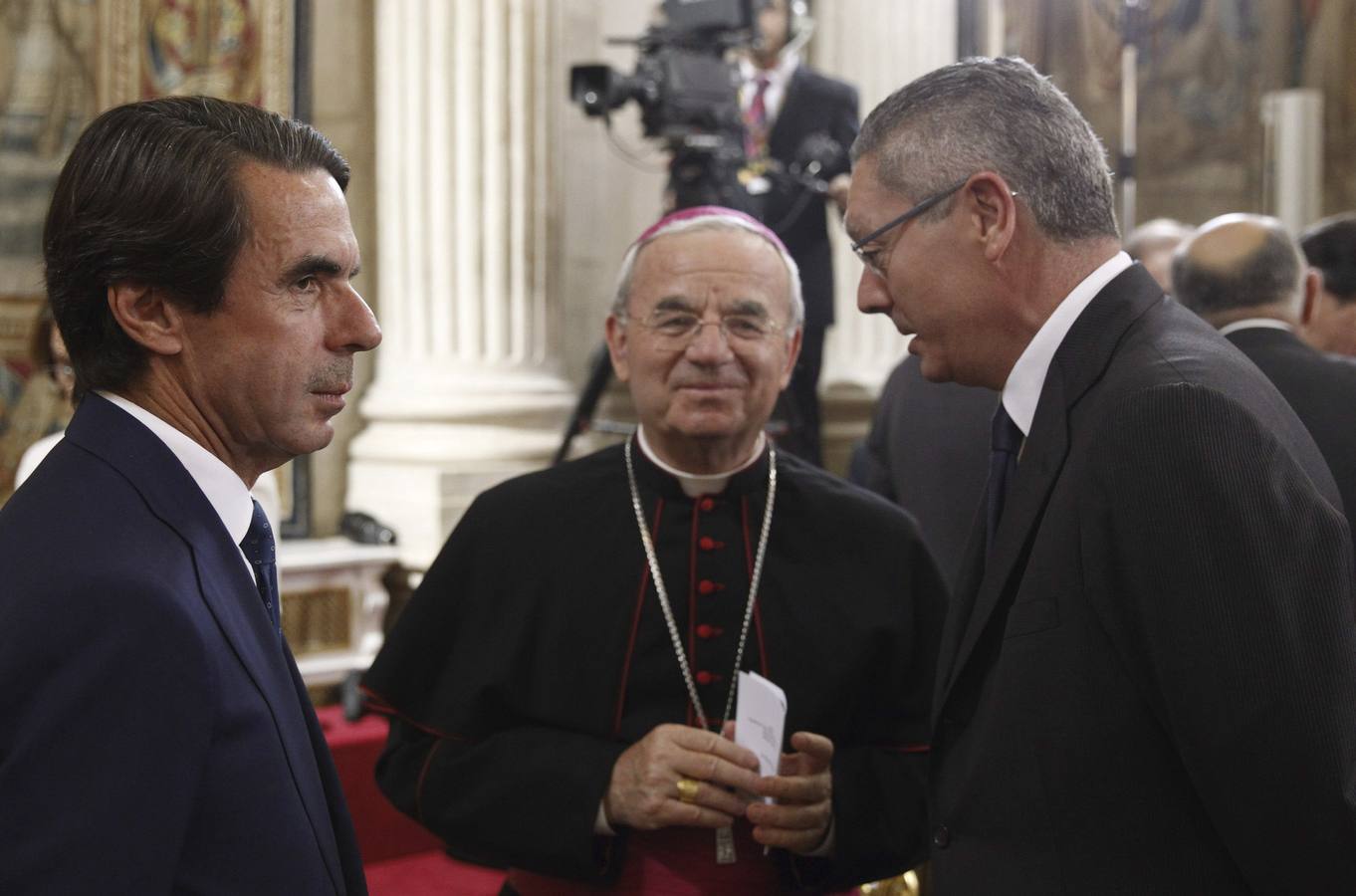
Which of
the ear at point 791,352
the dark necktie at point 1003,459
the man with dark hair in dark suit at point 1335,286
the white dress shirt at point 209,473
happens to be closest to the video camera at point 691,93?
the man with dark hair in dark suit at point 1335,286

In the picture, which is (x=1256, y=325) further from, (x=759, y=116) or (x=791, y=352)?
(x=759, y=116)

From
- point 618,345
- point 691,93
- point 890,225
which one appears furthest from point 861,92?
point 890,225

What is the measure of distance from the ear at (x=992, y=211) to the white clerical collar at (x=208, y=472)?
0.96 m

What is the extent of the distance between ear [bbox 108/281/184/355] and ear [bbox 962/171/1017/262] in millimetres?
978

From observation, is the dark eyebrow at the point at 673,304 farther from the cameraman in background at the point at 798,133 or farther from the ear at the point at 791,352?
the cameraman in background at the point at 798,133

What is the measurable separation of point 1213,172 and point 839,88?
24.2ft

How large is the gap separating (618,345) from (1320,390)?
1.38 m

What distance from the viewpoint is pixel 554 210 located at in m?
5.58

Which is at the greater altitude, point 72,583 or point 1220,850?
point 72,583

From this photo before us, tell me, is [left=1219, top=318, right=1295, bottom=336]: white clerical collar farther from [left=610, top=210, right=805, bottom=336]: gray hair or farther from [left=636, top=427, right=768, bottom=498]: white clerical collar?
[left=636, top=427, right=768, bottom=498]: white clerical collar

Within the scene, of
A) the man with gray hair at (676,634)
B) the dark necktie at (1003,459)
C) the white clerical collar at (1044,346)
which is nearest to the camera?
the white clerical collar at (1044,346)

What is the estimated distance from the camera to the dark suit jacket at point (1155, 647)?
1.51 metres

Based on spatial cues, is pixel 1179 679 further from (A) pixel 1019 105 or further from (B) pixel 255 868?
(B) pixel 255 868

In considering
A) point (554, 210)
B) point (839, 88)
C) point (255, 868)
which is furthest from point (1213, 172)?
point (255, 868)
